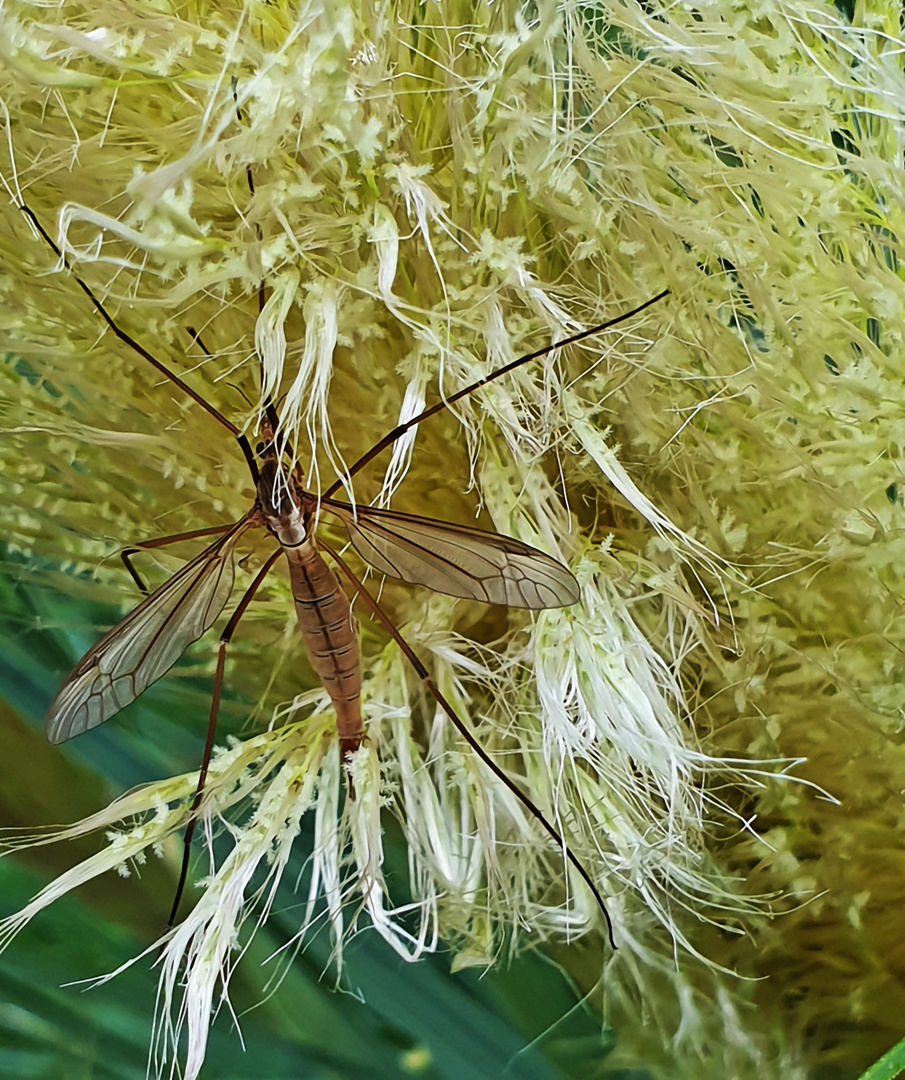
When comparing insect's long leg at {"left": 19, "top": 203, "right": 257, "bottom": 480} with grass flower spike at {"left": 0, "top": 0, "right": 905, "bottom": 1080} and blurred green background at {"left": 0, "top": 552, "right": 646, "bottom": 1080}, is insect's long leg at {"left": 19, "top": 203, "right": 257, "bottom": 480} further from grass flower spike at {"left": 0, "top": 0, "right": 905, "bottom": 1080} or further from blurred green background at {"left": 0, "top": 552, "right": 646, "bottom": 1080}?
blurred green background at {"left": 0, "top": 552, "right": 646, "bottom": 1080}

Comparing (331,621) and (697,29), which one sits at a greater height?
(697,29)

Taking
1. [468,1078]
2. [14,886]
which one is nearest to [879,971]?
A: [468,1078]

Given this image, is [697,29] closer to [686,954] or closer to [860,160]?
[860,160]

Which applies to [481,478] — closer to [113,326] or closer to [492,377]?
[492,377]

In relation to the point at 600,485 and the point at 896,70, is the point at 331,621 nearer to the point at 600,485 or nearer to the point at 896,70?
the point at 600,485

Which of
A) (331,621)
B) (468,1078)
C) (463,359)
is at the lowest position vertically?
(468,1078)

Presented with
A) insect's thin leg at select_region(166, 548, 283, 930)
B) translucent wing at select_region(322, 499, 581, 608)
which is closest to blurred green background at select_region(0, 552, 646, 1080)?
insect's thin leg at select_region(166, 548, 283, 930)
